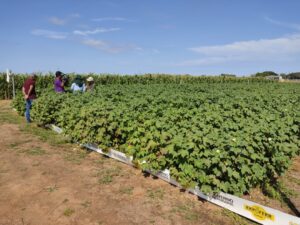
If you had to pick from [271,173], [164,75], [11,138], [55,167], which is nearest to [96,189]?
[55,167]

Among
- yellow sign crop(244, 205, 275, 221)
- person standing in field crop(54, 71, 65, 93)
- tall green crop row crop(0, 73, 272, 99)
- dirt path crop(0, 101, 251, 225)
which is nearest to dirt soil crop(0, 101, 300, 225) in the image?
dirt path crop(0, 101, 251, 225)

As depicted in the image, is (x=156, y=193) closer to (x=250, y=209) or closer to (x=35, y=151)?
(x=250, y=209)

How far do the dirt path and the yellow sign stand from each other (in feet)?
0.60

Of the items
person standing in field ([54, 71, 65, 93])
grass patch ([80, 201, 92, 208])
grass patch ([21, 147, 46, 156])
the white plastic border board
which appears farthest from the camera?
person standing in field ([54, 71, 65, 93])

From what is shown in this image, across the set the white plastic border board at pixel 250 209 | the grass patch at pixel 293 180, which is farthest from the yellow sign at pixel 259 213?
the grass patch at pixel 293 180

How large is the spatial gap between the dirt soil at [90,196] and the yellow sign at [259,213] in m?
0.18

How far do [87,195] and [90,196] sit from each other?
65 millimetres

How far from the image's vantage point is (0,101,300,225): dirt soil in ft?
14.3

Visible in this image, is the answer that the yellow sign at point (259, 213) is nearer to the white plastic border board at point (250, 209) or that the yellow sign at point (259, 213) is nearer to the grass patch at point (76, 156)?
the white plastic border board at point (250, 209)

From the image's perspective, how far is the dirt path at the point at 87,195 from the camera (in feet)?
14.3

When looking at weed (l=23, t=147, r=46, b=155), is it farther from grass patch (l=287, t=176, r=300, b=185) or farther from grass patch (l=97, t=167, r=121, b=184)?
grass patch (l=287, t=176, r=300, b=185)

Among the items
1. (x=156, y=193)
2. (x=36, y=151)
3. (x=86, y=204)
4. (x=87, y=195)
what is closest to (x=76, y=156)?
(x=36, y=151)

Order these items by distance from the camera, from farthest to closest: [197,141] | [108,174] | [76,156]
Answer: [76,156] < [108,174] < [197,141]

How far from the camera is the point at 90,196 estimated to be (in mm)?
5008
